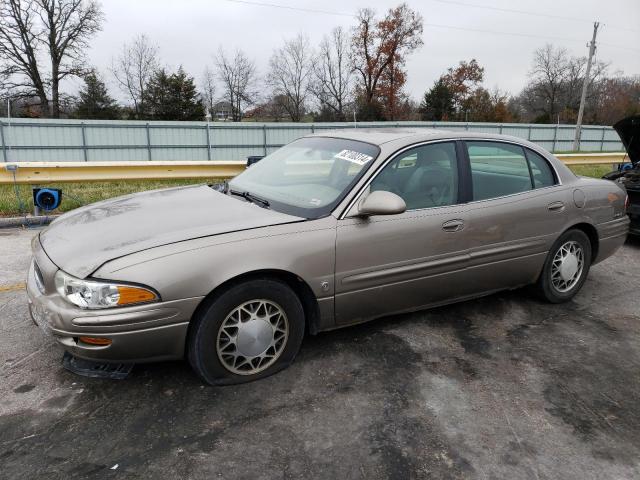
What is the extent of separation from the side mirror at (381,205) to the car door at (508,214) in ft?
2.54

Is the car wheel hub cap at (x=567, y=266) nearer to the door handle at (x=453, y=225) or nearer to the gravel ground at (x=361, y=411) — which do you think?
the gravel ground at (x=361, y=411)

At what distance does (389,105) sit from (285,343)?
47.3 metres

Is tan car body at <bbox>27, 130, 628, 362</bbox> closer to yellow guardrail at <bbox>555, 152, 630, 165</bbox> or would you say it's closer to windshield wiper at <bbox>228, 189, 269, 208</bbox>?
windshield wiper at <bbox>228, 189, 269, 208</bbox>

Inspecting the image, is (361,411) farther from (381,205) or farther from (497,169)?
(497,169)

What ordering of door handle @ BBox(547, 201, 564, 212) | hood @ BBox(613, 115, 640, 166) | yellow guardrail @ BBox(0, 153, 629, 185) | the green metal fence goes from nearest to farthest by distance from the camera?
door handle @ BBox(547, 201, 564, 212) < hood @ BBox(613, 115, 640, 166) < yellow guardrail @ BBox(0, 153, 629, 185) < the green metal fence

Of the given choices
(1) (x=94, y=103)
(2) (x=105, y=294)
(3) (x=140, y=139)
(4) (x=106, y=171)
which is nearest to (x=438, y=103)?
(1) (x=94, y=103)

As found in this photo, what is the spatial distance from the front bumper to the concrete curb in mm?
5351

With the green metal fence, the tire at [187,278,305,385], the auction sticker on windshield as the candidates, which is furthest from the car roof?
the green metal fence

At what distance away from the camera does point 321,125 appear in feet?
82.2

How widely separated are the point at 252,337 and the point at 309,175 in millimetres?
1381

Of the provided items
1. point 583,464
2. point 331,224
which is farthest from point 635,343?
point 331,224

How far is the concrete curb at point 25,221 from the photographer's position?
23.7 feet

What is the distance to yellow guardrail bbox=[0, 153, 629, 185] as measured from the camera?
8016 mm

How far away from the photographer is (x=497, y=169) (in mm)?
4000
